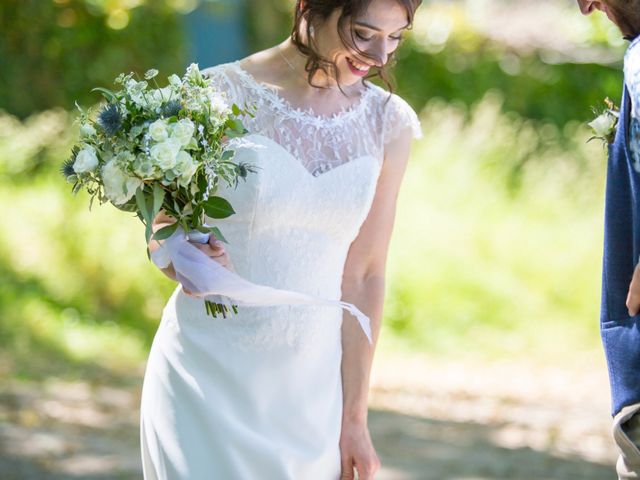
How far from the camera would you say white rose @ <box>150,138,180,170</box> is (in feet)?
8.90

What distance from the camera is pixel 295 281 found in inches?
126

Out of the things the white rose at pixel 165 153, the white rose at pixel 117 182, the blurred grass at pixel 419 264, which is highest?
the white rose at pixel 165 153

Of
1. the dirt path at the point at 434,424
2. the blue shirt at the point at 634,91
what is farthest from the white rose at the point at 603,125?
the dirt path at the point at 434,424

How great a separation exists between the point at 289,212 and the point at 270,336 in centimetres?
35

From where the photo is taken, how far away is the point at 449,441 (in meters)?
7.35

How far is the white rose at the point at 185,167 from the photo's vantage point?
2750mm

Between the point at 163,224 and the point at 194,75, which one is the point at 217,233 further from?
the point at 194,75

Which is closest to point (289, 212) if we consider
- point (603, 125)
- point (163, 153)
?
point (163, 153)

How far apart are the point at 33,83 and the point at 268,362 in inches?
420

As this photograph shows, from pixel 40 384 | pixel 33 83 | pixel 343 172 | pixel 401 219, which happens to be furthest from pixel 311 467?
pixel 33 83

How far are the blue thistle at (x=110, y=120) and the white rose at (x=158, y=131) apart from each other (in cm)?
11

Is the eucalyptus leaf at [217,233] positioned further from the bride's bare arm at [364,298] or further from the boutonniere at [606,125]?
the boutonniere at [606,125]

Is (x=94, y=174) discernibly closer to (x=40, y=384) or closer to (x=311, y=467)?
(x=311, y=467)

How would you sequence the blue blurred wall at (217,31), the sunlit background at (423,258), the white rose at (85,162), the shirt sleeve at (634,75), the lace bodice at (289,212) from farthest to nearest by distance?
the blue blurred wall at (217,31), the sunlit background at (423,258), the lace bodice at (289,212), the white rose at (85,162), the shirt sleeve at (634,75)
